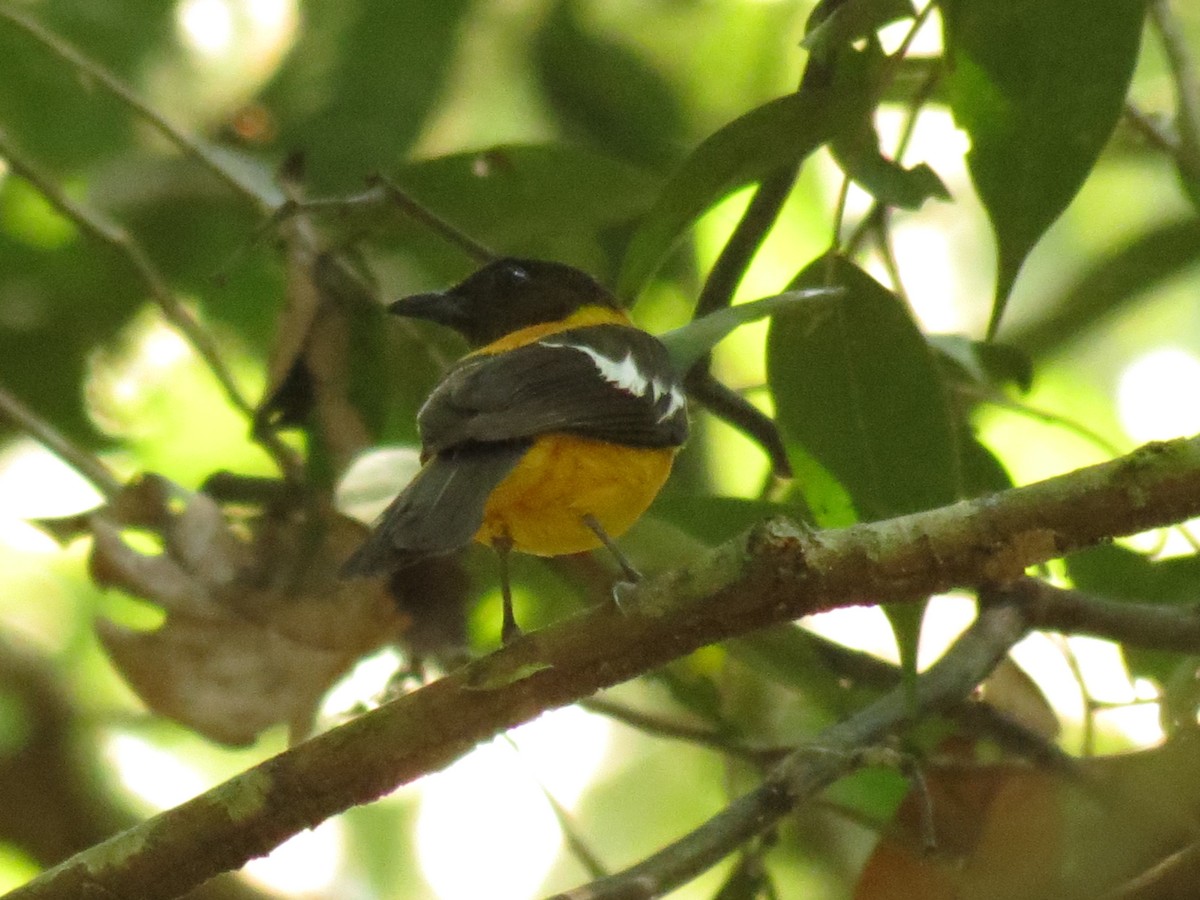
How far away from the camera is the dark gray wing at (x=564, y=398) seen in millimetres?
2170

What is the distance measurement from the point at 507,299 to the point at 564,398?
3.05 ft

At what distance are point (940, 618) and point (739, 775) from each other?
2.75ft

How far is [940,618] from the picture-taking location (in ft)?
13.2

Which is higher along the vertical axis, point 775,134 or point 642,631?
point 775,134

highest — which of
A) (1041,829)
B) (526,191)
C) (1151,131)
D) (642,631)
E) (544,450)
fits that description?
(526,191)

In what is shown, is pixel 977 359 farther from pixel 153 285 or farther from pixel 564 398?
pixel 153 285

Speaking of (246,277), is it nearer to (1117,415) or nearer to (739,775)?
(739,775)

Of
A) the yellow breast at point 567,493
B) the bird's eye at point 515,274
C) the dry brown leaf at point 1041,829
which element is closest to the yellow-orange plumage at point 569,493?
the yellow breast at point 567,493

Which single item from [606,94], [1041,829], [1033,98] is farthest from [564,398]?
[606,94]

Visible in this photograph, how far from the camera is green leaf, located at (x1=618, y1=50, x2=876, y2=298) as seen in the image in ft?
7.34

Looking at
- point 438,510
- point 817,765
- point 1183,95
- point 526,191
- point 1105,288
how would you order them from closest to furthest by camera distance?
point 438,510 → point 817,765 → point 1183,95 → point 526,191 → point 1105,288

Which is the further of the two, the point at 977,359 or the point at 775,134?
the point at 977,359

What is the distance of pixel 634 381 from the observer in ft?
7.80

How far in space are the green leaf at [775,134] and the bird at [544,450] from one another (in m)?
0.25
